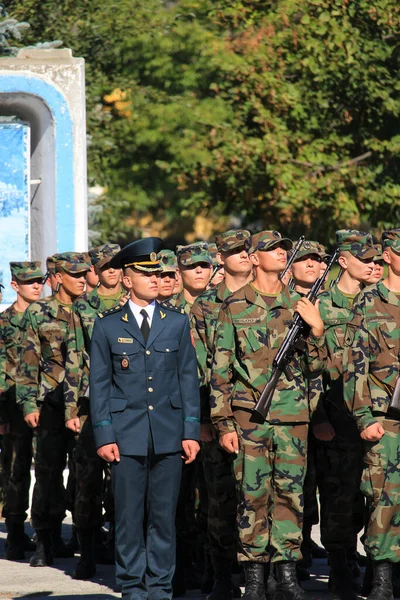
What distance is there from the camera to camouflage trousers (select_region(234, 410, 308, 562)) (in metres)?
9.30

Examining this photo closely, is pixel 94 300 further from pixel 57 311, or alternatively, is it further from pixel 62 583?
pixel 62 583

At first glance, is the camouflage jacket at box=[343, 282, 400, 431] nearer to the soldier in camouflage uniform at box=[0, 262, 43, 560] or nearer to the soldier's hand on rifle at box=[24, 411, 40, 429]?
the soldier's hand on rifle at box=[24, 411, 40, 429]

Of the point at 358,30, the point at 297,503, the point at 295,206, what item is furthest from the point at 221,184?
the point at 297,503

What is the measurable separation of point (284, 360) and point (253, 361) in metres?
0.23

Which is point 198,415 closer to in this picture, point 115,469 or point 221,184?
point 115,469

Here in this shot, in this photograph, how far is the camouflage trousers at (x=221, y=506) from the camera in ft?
32.2

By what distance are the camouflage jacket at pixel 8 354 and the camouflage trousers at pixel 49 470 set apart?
91cm

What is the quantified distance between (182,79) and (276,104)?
13629 millimetres

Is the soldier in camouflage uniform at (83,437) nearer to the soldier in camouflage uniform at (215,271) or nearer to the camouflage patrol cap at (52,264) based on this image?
the camouflage patrol cap at (52,264)

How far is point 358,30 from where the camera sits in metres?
21.7

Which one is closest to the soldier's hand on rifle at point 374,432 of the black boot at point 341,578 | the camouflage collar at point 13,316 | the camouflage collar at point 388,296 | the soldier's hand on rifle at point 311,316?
the soldier's hand on rifle at point 311,316

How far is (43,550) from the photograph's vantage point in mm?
11523

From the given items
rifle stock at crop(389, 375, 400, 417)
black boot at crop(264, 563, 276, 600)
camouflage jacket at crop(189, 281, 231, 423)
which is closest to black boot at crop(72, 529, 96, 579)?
camouflage jacket at crop(189, 281, 231, 423)

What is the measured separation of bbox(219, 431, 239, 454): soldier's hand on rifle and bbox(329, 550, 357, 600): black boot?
104 cm
